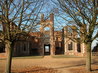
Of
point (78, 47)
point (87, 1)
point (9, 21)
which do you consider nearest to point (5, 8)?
point (9, 21)

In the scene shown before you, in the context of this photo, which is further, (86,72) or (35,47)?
(35,47)

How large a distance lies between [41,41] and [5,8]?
30194 mm

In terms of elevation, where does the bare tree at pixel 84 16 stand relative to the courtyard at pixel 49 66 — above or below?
above

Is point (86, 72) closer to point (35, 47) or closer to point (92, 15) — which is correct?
point (92, 15)

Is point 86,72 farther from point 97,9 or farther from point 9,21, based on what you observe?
point 9,21

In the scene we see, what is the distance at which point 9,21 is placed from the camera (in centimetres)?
899

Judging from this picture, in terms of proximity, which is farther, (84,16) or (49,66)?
(49,66)

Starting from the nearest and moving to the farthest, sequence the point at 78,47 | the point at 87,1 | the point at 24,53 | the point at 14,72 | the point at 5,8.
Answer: the point at 5,8
the point at 87,1
the point at 14,72
the point at 24,53
the point at 78,47

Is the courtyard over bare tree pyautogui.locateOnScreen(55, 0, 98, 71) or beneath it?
beneath

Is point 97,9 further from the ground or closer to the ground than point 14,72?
further from the ground

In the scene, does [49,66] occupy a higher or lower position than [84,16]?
lower

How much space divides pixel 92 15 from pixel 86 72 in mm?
4105

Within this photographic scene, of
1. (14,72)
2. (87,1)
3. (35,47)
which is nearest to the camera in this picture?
(87,1)

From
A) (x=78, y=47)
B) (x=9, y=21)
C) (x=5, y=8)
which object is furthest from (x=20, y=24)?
(x=78, y=47)
